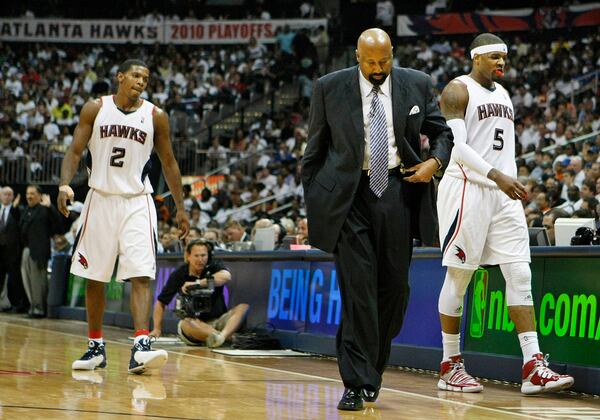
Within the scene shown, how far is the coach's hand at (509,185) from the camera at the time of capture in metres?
6.62

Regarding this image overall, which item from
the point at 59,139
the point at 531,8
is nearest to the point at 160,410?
the point at 59,139

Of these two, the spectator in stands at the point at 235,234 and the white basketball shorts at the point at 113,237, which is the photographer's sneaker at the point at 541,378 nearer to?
the white basketball shorts at the point at 113,237

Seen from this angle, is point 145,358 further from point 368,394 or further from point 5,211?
point 5,211

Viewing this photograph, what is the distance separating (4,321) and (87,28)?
20648mm

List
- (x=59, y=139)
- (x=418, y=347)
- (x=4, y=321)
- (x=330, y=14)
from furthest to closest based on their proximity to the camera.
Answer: (x=330, y=14) < (x=59, y=139) < (x=4, y=321) < (x=418, y=347)

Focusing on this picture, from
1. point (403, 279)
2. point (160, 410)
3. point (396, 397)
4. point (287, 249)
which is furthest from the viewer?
point (287, 249)

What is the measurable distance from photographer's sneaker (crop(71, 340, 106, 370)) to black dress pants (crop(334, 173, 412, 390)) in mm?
2639

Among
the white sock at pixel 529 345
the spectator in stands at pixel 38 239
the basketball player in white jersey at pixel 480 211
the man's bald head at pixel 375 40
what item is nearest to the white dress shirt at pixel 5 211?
the spectator in stands at pixel 38 239

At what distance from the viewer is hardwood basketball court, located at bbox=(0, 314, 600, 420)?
219 inches

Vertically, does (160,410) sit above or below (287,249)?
below

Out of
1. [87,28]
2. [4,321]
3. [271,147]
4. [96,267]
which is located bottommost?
[4,321]

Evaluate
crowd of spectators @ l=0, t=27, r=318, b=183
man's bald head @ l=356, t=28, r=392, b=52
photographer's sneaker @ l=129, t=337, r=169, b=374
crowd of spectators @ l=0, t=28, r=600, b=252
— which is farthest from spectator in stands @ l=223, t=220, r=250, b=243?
crowd of spectators @ l=0, t=27, r=318, b=183

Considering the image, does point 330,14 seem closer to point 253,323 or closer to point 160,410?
point 253,323

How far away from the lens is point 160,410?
18.2 feet
